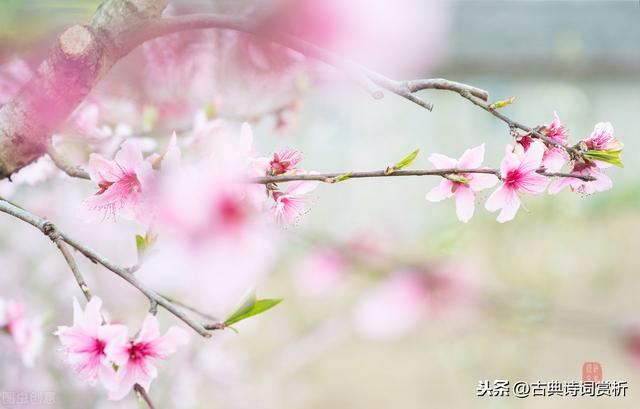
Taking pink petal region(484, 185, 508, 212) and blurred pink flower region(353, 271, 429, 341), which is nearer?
blurred pink flower region(353, 271, 429, 341)

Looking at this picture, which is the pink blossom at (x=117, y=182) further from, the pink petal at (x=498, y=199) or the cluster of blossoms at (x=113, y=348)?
the pink petal at (x=498, y=199)

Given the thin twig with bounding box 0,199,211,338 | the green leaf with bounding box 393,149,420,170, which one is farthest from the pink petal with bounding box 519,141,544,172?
the thin twig with bounding box 0,199,211,338

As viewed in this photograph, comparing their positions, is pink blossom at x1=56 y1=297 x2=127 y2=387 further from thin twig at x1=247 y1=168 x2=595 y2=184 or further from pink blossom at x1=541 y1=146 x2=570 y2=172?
pink blossom at x1=541 y1=146 x2=570 y2=172

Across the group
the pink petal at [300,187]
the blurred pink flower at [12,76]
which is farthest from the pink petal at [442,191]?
the blurred pink flower at [12,76]

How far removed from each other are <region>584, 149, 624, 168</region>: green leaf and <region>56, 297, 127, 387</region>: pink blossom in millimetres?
464

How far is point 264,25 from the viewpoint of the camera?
2.36ft

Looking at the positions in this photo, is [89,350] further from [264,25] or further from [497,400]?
[497,400]

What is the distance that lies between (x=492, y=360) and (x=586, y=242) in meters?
1.94

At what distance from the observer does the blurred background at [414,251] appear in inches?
25.0

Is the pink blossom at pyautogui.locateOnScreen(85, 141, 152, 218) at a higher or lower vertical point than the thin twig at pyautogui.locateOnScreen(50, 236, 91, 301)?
higher

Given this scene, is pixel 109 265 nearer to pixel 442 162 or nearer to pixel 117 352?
pixel 117 352

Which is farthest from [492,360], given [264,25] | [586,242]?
[264,25]

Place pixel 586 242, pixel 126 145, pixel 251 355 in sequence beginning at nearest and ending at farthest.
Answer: pixel 126 145
pixel 251 355
pixel 586 242

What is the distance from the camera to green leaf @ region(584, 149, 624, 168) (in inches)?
27.4
